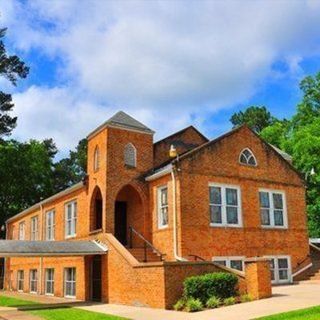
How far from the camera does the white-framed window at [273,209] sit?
25.4 m

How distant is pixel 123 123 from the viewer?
24781mm

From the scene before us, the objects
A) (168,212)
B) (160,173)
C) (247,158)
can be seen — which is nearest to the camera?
(168,212)

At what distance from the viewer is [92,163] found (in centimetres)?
2541

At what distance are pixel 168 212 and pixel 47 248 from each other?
18.7 ft

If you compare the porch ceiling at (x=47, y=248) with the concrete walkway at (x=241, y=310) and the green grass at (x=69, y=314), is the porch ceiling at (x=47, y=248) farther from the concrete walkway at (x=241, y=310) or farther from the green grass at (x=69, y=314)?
the concrete walkway at (x=241, y=310)

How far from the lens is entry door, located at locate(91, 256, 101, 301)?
22.8 metres

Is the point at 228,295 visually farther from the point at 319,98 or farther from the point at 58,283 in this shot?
the point at 319,98

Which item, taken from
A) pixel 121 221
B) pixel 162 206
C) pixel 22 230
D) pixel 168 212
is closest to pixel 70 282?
pixel 121 221

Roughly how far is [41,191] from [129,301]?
1493 inches

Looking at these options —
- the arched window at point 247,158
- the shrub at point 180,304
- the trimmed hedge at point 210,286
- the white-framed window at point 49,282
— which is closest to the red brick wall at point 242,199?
the arched window at point 247,158

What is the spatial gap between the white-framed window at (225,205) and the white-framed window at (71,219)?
846 cm

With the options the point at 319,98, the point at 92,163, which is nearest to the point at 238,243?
the point at 92,163

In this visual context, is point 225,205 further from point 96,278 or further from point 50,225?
point 50,225

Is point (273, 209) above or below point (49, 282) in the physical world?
above
